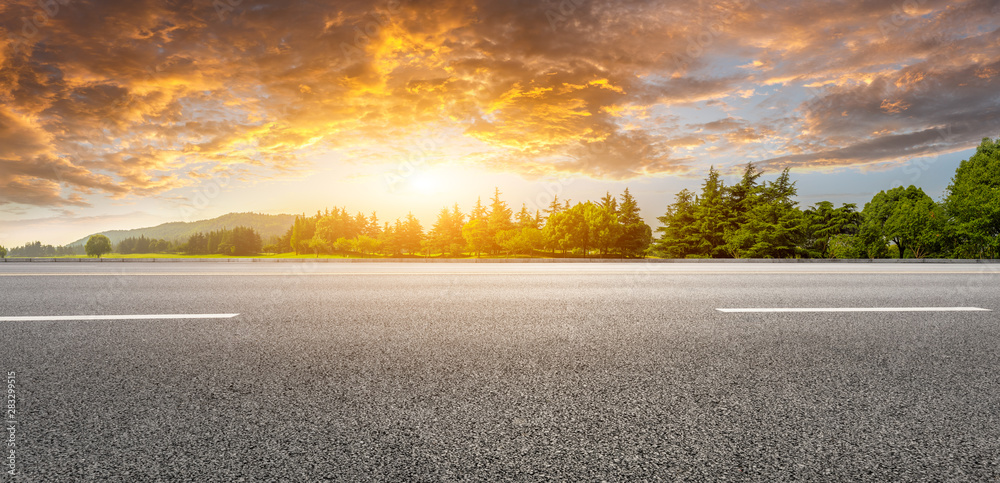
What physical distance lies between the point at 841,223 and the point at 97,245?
5950 inches

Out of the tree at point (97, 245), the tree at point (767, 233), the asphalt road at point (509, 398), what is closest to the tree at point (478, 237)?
the tree at point (767, 233)

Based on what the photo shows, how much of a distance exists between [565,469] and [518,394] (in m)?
0.92

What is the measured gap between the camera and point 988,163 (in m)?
46.9

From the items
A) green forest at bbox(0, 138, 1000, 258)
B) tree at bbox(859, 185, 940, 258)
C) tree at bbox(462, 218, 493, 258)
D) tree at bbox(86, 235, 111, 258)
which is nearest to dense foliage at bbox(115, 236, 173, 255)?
tree at bbox(86, 235, 111, 258)

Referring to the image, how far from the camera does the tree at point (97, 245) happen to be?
357ft

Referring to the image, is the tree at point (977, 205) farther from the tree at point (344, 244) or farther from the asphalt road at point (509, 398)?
the tree at point (344, 244)

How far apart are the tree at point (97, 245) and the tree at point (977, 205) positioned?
508 feet

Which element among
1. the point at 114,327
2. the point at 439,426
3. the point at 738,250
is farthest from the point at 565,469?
the point at 738,250

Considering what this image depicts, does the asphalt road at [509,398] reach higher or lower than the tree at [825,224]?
lower

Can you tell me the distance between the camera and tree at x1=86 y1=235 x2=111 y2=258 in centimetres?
10894

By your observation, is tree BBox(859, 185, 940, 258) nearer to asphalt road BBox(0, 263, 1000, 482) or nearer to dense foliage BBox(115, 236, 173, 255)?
asphalt road BBox(0, 263, 1000, 482)

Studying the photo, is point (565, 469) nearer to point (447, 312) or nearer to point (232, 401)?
point (232, 401)

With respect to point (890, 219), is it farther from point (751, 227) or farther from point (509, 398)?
point (509, 398)

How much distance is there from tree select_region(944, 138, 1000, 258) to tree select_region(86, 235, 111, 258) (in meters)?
155
